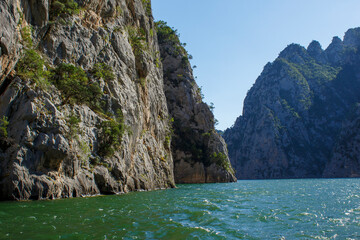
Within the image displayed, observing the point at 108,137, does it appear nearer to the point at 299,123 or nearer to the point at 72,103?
the point at 72,103

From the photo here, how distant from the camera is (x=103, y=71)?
30.6m

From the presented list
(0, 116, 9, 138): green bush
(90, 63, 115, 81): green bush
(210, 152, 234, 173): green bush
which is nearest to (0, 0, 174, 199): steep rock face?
(0, 116, 9, 138): green bush

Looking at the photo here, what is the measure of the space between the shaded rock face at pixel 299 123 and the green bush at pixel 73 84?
5382 inches

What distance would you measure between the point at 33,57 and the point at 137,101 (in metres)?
16.6

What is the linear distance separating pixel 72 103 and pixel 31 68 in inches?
175

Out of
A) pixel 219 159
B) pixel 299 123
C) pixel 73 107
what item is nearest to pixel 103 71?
pixel 73 107

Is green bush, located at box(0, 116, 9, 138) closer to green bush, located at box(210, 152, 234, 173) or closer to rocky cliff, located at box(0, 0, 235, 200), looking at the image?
rocky cliff, located at box(0, 0, 235, 200)

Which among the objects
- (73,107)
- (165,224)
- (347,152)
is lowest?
(165,224)

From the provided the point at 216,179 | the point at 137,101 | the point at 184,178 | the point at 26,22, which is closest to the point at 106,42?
the point at 137,101

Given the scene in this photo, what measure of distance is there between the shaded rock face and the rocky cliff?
415 feet

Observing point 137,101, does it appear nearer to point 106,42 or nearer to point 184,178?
point 106,42

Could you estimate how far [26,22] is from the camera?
22.8m

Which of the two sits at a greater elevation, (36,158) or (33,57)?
(33,57)

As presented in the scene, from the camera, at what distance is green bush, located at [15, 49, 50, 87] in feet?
67.1
